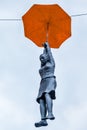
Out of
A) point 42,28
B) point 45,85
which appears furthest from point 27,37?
point 45,85

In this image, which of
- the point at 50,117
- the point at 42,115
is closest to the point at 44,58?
the point at 42,115

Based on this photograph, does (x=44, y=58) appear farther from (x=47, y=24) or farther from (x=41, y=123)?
(x=41, y=123)

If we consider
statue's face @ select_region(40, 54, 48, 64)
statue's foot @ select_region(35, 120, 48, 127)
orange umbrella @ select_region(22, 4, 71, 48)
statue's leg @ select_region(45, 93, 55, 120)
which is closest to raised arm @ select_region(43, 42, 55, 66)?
statue's face @ select_region(40, 54, 48, 64)

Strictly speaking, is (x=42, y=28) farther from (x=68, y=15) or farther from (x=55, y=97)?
(x=55, y=97)

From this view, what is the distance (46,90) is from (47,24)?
205 cm

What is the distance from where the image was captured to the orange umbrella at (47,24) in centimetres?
2058

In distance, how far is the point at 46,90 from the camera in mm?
19344

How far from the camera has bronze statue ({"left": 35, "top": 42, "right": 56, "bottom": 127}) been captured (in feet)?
63.5

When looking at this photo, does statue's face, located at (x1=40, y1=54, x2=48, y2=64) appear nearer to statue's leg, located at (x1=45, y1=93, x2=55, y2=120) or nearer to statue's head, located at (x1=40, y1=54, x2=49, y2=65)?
statue's head, located at (x1=40, y1=54, x2=49, y2=65)

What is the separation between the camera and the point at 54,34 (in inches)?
818

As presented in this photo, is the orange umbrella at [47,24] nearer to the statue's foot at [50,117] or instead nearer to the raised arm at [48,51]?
the raised arm at [48,51]

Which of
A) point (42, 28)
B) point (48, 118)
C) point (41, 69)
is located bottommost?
point (48, 118)

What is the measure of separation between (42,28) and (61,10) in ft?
2.18

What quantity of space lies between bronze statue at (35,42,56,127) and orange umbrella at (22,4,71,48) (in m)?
1.11
